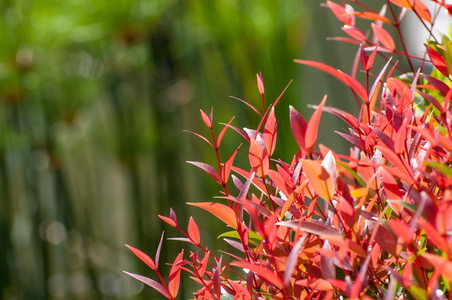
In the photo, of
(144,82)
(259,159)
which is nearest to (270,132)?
(259,159)

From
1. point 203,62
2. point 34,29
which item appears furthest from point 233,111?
point 34,29

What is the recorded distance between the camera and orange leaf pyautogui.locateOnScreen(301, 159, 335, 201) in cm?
17

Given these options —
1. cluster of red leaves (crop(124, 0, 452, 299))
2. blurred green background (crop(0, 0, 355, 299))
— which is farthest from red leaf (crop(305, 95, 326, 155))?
blurred green background (crop(0, 0, 355, 299))

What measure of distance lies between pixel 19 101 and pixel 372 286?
1.14 meters

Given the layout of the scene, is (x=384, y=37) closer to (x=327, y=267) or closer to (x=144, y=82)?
(x=327, y=267)

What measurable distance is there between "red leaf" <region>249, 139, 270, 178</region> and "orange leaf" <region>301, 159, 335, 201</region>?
33 mm

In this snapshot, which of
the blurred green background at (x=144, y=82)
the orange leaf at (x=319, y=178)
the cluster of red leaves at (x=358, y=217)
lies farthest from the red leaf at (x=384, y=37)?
the blurred green background at (x=144, y=82)

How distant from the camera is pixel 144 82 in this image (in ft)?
4.98

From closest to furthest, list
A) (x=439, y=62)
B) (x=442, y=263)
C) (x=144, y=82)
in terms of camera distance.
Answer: (x=442, y=263)
(x=439, y=62)
(x=144, y=82)

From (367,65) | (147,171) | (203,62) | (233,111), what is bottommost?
(147,171)

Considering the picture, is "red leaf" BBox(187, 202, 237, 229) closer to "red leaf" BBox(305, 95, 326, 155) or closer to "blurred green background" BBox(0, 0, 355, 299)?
"red leaf" BBox(305, 95, 326, 155)

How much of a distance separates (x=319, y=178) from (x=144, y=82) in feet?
4.56

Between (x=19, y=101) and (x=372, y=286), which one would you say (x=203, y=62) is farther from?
(x=372, y=286)

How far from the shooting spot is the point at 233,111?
1.17 m
